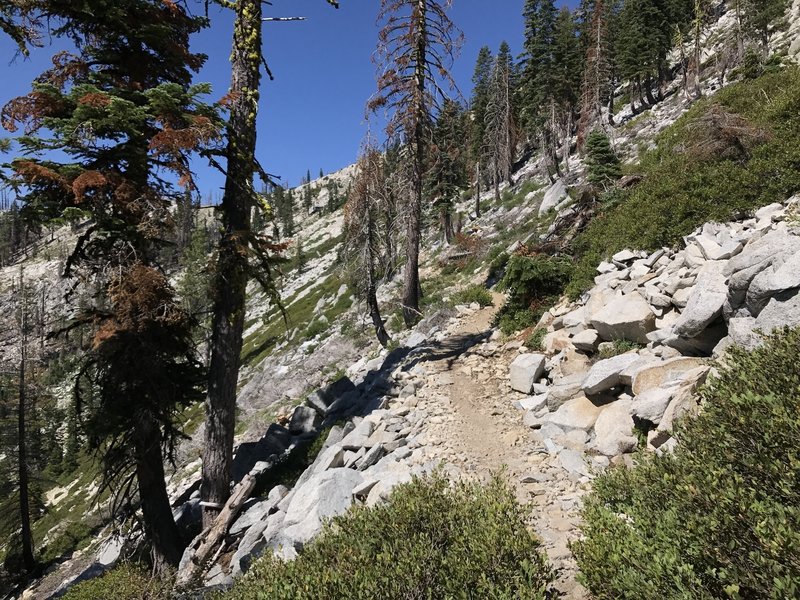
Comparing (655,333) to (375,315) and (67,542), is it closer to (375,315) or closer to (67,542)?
(375,315)

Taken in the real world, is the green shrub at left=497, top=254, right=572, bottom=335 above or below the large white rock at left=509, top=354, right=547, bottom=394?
above

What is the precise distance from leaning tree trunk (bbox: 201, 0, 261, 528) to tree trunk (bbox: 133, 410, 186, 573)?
87 centimetres

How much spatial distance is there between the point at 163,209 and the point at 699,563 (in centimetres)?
814

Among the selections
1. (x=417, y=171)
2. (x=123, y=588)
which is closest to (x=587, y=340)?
(x=417, y=171)

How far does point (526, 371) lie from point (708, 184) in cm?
601

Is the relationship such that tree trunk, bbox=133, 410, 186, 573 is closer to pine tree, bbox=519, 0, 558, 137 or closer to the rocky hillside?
the rocky hillside

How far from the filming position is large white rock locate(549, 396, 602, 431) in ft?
19.3

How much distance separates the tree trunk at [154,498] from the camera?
7.41 meters

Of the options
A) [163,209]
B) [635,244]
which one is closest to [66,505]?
[163,209]

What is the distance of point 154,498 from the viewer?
7.64 meters

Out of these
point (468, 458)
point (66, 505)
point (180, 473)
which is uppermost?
point (468, 458)

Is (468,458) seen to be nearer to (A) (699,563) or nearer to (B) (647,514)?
Result: (B) (647,514)

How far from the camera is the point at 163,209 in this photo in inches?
282

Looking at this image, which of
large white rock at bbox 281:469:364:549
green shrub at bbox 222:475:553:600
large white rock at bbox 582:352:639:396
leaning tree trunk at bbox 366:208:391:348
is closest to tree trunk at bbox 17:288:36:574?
leaning tree trunk at bbox 366:208:391:348
